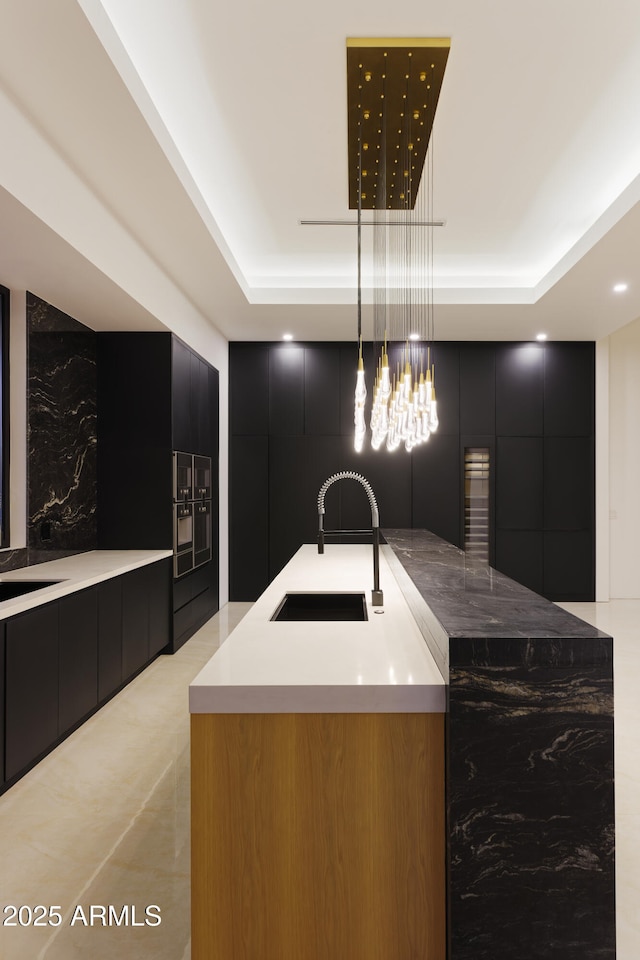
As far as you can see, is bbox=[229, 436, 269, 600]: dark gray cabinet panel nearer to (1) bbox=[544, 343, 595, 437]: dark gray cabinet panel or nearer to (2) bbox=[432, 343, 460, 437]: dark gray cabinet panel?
(2) bbox=[432, 343, 460, 437]: dark gray cabinet panel

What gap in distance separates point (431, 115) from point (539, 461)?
446cm

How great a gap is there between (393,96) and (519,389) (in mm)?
4254

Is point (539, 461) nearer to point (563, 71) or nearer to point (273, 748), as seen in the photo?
point (563, 71)

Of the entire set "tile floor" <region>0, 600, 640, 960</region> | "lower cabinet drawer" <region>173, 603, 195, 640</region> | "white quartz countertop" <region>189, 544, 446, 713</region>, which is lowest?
"tile floor" <region>0, 600, 640, 960</region>

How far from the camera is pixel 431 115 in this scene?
2.66m

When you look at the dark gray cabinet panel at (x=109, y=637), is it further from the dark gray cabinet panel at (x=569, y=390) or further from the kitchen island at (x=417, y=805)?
the dark gray cabinet panel at (x=569, y=390)

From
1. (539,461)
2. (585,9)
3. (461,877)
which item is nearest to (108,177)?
(585,9)

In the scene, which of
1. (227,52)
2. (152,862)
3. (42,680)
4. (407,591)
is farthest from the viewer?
(42,680)

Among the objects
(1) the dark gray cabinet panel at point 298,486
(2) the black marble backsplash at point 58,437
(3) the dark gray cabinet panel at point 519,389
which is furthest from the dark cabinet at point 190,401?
(3) the dark gray cabinet panel at point 519,389

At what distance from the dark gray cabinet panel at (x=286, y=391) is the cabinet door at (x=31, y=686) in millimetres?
3856

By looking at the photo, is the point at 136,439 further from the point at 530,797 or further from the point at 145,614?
the point at 530,797

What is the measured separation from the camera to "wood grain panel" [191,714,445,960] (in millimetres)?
1359

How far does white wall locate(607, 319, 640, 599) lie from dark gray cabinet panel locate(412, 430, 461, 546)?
6.12 feet

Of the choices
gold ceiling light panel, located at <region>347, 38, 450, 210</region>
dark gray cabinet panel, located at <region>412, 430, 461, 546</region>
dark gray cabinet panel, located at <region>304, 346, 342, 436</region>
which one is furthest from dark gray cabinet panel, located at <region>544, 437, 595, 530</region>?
gold ceiling light panel, located at <region>347, 38, 450, 210</region>
